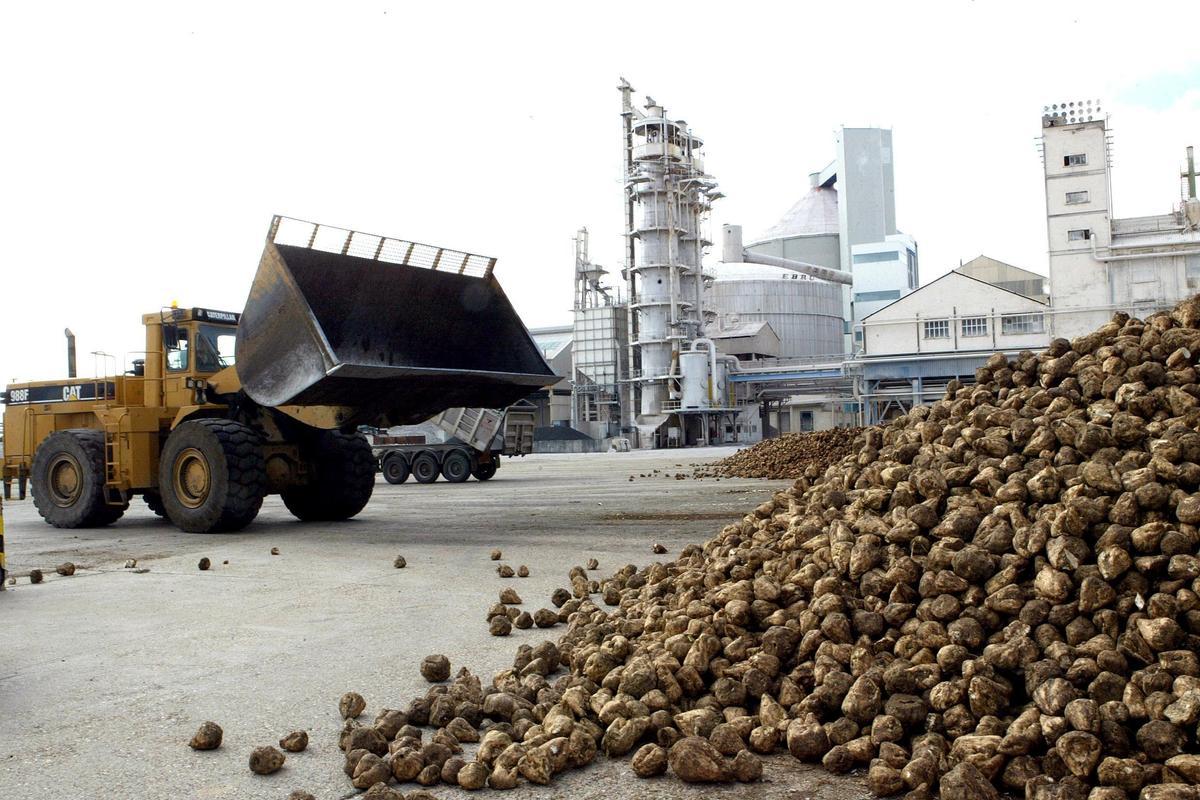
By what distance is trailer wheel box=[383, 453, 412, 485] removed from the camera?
22.5m

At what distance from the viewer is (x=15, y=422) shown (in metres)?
13.5

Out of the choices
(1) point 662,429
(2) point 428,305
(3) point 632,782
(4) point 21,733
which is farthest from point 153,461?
(1) point 662,429

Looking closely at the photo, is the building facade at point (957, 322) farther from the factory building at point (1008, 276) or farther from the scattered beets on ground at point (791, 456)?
the scattered beets on ground at point (791, 456)

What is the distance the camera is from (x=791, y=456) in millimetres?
20344

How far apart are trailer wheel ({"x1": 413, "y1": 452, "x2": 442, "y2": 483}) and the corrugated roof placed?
5909 centimetres

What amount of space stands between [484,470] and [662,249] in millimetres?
31420

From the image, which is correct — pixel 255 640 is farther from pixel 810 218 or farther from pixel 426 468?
pixel 810 218

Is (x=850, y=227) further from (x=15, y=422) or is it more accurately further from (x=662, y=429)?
(x=15, y=422)

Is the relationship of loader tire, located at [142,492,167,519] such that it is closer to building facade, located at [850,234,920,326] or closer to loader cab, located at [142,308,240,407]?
loader cab, located at [142,308,240,407]

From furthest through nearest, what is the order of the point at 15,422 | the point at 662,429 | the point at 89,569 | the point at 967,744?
the point at 662,429
the point at 15,422
the point at 89,569
the point at 967,744

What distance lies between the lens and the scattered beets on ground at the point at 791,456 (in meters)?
19.4

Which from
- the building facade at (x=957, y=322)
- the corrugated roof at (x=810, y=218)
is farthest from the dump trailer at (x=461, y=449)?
the corrugated roof at (x=810, y=218)

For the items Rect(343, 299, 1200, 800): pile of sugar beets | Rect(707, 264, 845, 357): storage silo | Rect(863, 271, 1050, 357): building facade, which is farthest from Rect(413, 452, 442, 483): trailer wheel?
Rect(707, 264, 845, 357): storage silo

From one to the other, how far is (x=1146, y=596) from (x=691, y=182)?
167ft
